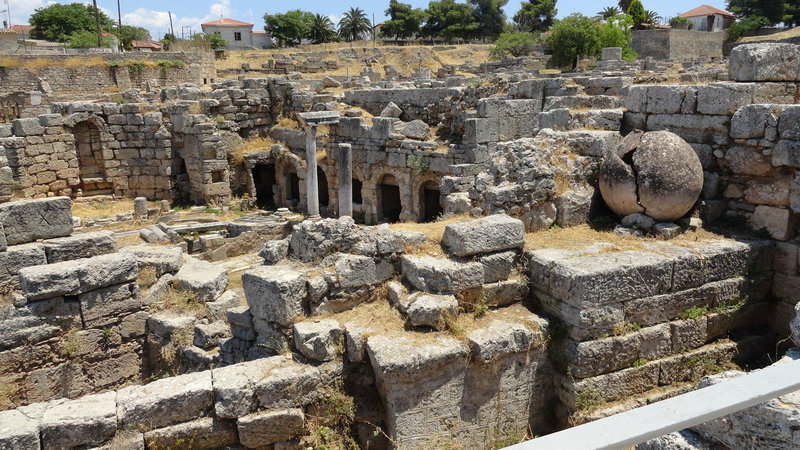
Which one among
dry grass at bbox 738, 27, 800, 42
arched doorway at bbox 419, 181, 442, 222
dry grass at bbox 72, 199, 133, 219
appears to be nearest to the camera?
dry grass at bbox 72, 199, 133, 219

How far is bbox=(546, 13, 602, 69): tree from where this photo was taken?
1258 inches

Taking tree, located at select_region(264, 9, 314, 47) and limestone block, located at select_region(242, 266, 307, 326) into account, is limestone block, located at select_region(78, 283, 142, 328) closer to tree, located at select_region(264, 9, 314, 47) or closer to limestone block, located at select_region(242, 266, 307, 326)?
limestone block, located at select_region(242, 266, 307, 326)

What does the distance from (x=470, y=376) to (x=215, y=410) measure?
224 cm

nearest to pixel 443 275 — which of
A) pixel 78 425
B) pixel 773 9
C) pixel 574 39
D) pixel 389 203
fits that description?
pixel 78 425

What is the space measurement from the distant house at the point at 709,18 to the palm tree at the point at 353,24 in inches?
1337

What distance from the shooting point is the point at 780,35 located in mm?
43406

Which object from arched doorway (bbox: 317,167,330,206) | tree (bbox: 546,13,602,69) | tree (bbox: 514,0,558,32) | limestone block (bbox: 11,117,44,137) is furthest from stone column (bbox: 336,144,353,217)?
tree (bbox: 514,0,558,32)

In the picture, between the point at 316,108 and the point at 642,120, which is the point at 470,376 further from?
the point at 316,108

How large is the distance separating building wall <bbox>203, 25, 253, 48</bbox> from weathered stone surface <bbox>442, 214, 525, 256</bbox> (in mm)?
65473

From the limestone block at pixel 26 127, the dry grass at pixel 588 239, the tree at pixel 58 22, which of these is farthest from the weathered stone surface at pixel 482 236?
the tree at pixel 58 22

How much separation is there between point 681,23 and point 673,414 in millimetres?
66260

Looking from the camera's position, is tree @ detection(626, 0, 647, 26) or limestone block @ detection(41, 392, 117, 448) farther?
tree @ detection(626, 0, 647, 26)

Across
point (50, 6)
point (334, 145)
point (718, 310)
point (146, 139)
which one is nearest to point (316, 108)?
point (334, 145)

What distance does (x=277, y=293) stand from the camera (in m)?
5.54
